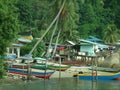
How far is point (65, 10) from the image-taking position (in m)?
53.9

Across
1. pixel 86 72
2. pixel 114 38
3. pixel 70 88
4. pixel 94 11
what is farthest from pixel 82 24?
pixel 70 88

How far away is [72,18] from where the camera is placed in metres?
58.9

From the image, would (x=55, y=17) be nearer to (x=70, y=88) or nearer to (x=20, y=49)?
(x=20, y=49)

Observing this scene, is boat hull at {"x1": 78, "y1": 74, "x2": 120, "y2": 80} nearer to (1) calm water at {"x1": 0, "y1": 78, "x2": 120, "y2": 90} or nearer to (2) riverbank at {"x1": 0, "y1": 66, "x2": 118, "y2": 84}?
(2) riverbank at {"x1": 0, "y1": 66, "x2": 118, "y2": 84}

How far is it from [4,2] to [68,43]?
110 ft

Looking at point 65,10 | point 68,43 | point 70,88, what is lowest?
point 70,88

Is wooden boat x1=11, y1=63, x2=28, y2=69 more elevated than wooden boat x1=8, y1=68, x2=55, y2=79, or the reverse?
wooden boat x1=11, y1=63, x2=28, y2=69

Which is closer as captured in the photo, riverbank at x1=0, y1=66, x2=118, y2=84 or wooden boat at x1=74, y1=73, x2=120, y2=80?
riverbank at x1=0, y1=66, x2=118, y2=84

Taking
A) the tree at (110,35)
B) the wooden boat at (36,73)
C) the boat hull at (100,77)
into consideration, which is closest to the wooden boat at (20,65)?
the wooden boat at (36,73)

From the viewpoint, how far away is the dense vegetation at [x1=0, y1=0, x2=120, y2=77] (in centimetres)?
5531

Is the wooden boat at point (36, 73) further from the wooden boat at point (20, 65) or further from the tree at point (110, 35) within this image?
the tree at point (110, 35)

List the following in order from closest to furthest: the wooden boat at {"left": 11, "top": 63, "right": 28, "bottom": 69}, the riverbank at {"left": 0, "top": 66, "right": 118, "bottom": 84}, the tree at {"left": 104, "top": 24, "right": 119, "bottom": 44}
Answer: the riverbank at {"left": 0, "top": 66, "right": 118, "bottom": 84} < the wooden boat at {"left": 11, "top": 63, "right": 28, "bottom": 69} < the tree at {"left": 104, "top": 24, "right": 119, "bottom": 44}

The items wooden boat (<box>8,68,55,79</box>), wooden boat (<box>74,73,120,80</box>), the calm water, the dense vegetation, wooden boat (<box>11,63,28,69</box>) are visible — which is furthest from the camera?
the dense vegetation

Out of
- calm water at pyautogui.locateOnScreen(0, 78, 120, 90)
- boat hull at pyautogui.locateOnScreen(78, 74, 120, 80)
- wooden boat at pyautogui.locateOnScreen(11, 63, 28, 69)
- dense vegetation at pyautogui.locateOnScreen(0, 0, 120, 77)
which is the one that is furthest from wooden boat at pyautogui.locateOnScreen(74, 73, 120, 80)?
dense vegetation at pyautogui.locateOnScreen(0, 0, 120, 77)
